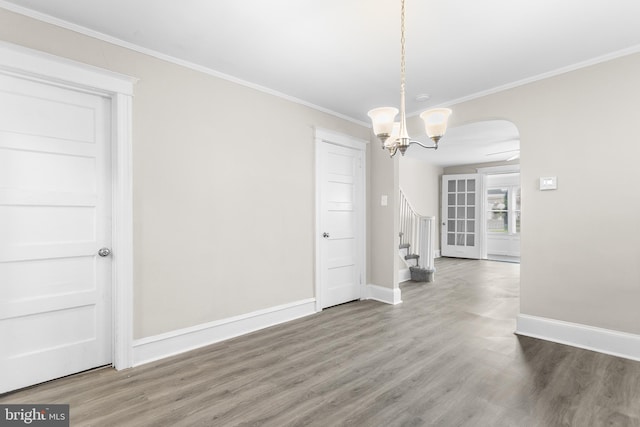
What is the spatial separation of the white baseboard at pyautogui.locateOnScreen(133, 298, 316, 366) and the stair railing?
2.92 meters

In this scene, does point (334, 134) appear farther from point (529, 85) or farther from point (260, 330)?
point (260, 330)

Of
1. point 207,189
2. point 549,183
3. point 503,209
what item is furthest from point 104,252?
point 503,209

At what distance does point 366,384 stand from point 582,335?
7.07ft

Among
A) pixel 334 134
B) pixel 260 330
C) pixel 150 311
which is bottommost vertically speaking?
pixel 260 330

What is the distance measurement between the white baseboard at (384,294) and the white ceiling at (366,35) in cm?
266

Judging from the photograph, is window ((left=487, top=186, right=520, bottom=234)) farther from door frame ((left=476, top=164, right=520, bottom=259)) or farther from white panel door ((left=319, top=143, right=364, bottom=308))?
white panel door ((left=319, top=143, right=364, bottom=308))

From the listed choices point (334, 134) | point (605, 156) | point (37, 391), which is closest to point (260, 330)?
point (37, 391)

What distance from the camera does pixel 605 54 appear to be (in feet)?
8.84

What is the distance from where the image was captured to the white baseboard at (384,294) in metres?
4.27

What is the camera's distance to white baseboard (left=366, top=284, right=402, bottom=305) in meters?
4.27

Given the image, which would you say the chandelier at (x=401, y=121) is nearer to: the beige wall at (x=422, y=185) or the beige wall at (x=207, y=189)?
the beige wall at (x=207, y=189)

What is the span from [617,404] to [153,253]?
11.4 ft

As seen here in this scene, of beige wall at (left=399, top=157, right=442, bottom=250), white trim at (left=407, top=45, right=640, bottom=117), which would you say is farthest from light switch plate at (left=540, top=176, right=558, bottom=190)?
beige wall at (left=399, top=157, right=442, bottom=250)

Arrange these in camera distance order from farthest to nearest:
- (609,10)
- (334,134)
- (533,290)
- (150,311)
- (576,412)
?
1. (334,134)
2. (533,290)
3. (150,311)
4. (609,10)
5. (576,412)
